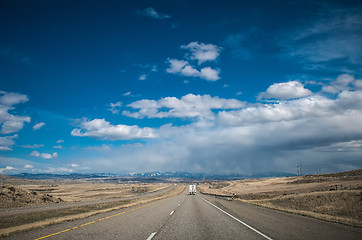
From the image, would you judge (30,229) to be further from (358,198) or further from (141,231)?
(358,198)

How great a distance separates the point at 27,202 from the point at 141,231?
3625cm

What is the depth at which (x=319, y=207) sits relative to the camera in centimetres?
2273

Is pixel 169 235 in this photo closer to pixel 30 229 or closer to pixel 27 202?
pixel 30 229

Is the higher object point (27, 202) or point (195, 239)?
point (195, 239)

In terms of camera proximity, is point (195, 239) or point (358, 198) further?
point (358, 198)

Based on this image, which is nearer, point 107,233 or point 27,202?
point 107,233

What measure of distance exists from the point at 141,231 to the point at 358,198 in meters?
22.1

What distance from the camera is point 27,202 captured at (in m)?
37.5

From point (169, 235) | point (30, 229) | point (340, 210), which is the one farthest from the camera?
point (340, 210)

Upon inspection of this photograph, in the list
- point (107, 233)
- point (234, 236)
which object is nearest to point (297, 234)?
point (234, 236)

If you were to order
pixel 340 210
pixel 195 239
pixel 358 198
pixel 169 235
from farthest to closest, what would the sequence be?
pixel 358 198
pixel 340 210
pixel 169 235
pixel 195 239

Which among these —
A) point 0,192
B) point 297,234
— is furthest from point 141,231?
point 0,192

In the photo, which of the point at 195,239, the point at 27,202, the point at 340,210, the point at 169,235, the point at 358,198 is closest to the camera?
the point at 195,239

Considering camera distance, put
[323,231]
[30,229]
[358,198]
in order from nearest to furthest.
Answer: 1. [323,231]
2. [30,229]
3. [358,198]
